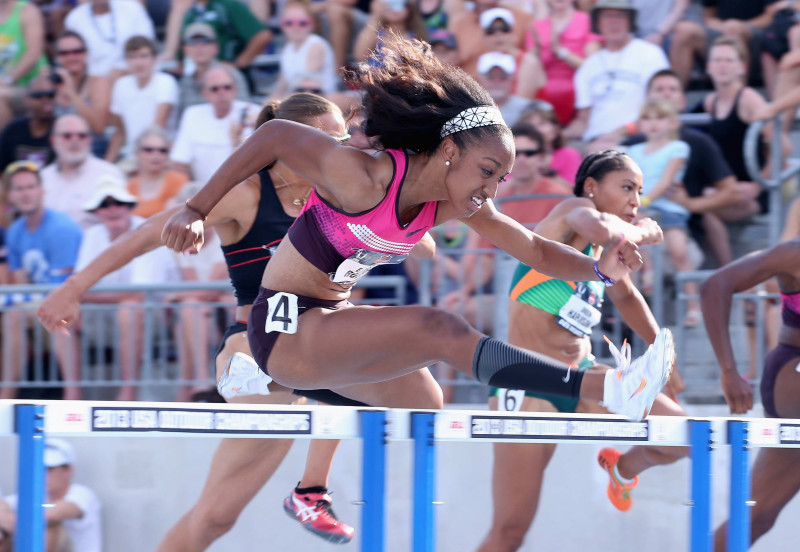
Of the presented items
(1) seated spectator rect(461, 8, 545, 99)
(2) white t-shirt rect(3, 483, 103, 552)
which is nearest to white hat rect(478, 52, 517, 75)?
(1) seated spectator rect(461, 8, 545, 99)

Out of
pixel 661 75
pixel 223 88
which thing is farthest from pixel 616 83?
pixel 223 88

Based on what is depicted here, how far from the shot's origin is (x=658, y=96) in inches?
261

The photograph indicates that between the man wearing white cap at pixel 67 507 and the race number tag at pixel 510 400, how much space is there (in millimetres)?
2771

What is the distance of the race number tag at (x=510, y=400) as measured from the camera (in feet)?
14.6

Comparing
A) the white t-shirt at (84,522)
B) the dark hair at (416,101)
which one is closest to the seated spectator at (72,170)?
the white t-shirt at (84,522)

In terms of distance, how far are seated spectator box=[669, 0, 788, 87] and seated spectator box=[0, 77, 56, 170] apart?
4407 millimetres

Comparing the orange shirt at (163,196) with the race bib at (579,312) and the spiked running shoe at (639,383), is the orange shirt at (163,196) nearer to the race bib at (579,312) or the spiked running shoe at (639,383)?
the race bib at (579,312)

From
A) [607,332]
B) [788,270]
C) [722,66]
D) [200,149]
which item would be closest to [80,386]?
[200,149]

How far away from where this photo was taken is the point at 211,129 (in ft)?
23.2

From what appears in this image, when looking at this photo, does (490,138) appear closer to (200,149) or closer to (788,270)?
(788,270)

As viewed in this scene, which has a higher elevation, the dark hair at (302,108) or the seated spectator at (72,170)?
the seated spectator at (72,170)

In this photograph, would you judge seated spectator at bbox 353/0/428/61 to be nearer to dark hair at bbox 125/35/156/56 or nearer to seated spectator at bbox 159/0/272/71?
seated spectator at bbox 159/0/272/71

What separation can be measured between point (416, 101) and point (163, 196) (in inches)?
156

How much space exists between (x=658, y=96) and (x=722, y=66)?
468 mm
